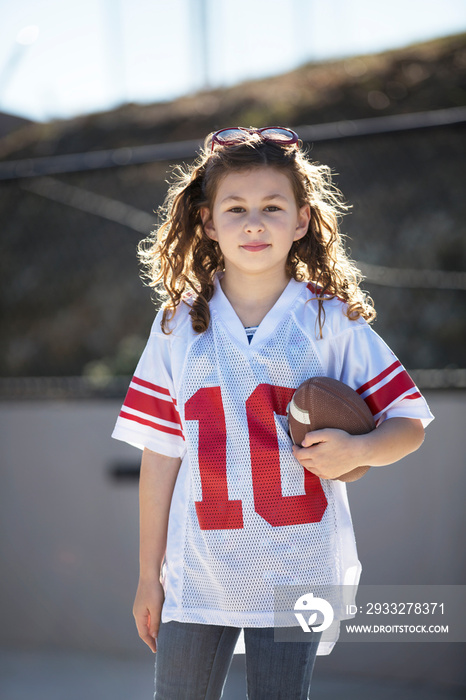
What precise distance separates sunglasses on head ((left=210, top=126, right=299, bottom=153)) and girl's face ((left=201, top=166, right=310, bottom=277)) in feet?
0.33

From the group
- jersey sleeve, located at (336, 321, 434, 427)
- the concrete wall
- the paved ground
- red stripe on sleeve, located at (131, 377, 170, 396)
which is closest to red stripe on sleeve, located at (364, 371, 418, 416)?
jersey sleeve, located at (336, 321, 434, 427)

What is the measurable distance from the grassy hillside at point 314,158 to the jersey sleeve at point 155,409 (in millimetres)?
2619

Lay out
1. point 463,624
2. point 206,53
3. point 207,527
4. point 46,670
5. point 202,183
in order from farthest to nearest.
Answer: point 206,53, point 46,670, point 463,624, point 202,183, point 207,527

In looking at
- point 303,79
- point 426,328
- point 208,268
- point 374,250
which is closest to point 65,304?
point 374,250

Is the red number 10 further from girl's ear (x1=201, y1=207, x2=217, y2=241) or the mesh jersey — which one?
girl's ear (x1=201, y1=207, x2=217, y2=241)

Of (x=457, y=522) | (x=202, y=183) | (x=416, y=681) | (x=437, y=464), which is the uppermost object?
(x=202, y=183)

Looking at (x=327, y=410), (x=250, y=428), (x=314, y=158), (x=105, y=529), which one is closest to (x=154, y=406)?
(x=250, y=428)

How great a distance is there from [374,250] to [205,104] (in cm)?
482

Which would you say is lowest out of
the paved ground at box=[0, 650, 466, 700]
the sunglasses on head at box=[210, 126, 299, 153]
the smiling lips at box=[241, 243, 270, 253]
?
the paved ground at box=[0, 650, 466, 700]

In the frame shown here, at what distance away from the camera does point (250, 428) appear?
5.43 ft

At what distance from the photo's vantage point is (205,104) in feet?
31.9

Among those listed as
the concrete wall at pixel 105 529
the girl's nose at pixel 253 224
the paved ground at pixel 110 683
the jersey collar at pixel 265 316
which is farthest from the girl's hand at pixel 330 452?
the paved ground at pixel 110 683

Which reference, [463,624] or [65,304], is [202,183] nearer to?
[463,624]

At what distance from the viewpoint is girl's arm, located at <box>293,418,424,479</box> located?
1.58 meters
